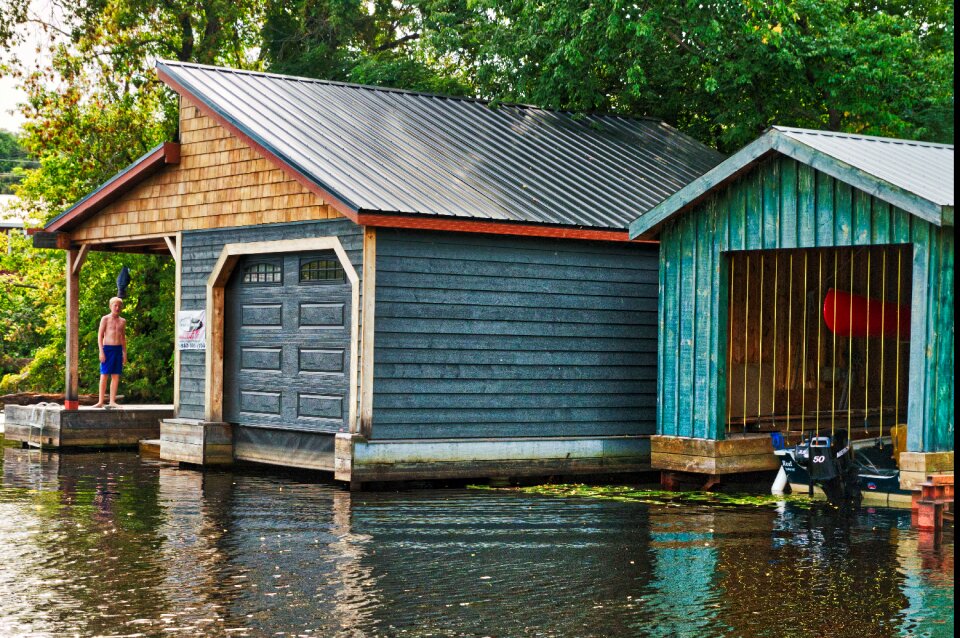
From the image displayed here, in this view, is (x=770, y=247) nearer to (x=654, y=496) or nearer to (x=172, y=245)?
(x=654, y=496)

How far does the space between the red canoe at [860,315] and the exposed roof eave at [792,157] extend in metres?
2.45

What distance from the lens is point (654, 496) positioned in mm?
14953

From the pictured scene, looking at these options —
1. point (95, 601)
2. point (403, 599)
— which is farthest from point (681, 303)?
point (95, 601)

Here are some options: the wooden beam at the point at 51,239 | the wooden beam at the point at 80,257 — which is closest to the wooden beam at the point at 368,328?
the wooden beam at the point at 80,257

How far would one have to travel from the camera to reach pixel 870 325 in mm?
17516

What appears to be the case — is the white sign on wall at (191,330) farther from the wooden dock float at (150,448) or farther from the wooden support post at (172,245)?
the wooden dock float at (150,448)

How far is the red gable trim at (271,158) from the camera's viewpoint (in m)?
14.7

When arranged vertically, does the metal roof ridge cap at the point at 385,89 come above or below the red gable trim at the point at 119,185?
above

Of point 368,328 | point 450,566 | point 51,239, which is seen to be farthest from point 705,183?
point 51,239

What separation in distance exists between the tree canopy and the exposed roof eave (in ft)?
11.4

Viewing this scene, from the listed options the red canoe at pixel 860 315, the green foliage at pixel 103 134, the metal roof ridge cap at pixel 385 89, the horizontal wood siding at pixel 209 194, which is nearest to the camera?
the horizontal wood siding at pixel 209 194

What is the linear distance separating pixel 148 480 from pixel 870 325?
9123 millimetres

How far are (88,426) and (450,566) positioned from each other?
1156 centimetres

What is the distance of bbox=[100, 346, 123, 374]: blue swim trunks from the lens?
778 inches
